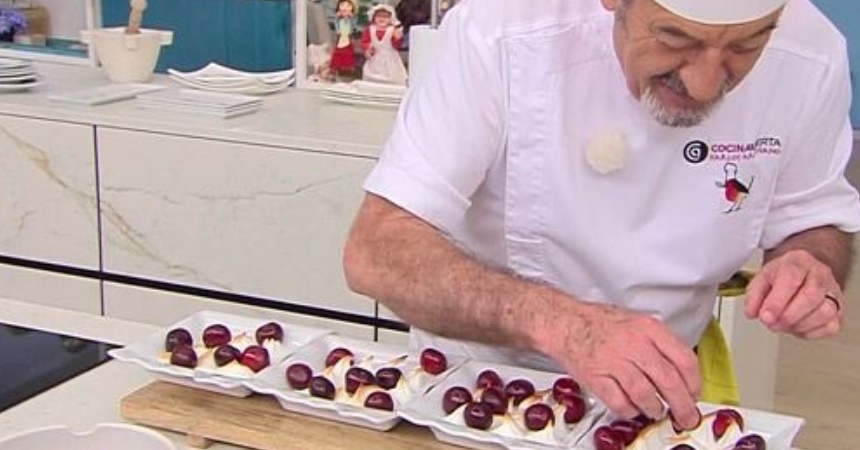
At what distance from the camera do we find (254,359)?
4.00ft

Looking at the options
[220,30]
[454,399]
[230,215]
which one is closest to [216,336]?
[454,399]

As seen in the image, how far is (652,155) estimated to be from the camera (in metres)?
1.32

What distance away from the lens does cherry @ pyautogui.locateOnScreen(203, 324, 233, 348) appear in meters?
1.26

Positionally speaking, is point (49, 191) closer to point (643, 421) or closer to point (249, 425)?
point (249, 425)

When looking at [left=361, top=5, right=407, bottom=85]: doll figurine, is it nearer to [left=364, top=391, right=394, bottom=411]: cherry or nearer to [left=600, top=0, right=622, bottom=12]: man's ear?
[left=600, top=0, right=622, bottom=12]: man's ear

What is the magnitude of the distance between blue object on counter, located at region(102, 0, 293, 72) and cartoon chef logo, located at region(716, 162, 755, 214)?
5.32ft

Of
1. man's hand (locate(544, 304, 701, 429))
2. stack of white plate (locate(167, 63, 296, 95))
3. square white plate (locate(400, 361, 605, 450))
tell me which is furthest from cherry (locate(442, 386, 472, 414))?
stack of white plate (locate(167, 63, 296, 95))

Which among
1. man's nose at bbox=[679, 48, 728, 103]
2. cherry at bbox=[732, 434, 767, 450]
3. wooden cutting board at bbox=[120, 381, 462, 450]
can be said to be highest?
man's nose at bbox=[679, 48, 728, 103]

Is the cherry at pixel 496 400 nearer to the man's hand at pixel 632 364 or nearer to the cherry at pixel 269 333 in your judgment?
the man's hand at pixel 632 364

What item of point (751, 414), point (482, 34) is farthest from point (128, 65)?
point (751, 414)

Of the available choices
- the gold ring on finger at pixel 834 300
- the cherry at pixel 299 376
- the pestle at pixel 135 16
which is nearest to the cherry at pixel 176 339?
the cherry at pixel 299 376

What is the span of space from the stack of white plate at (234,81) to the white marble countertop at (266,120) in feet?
0.09

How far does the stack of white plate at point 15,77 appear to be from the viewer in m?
2.51

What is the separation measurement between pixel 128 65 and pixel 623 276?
5.24ft
